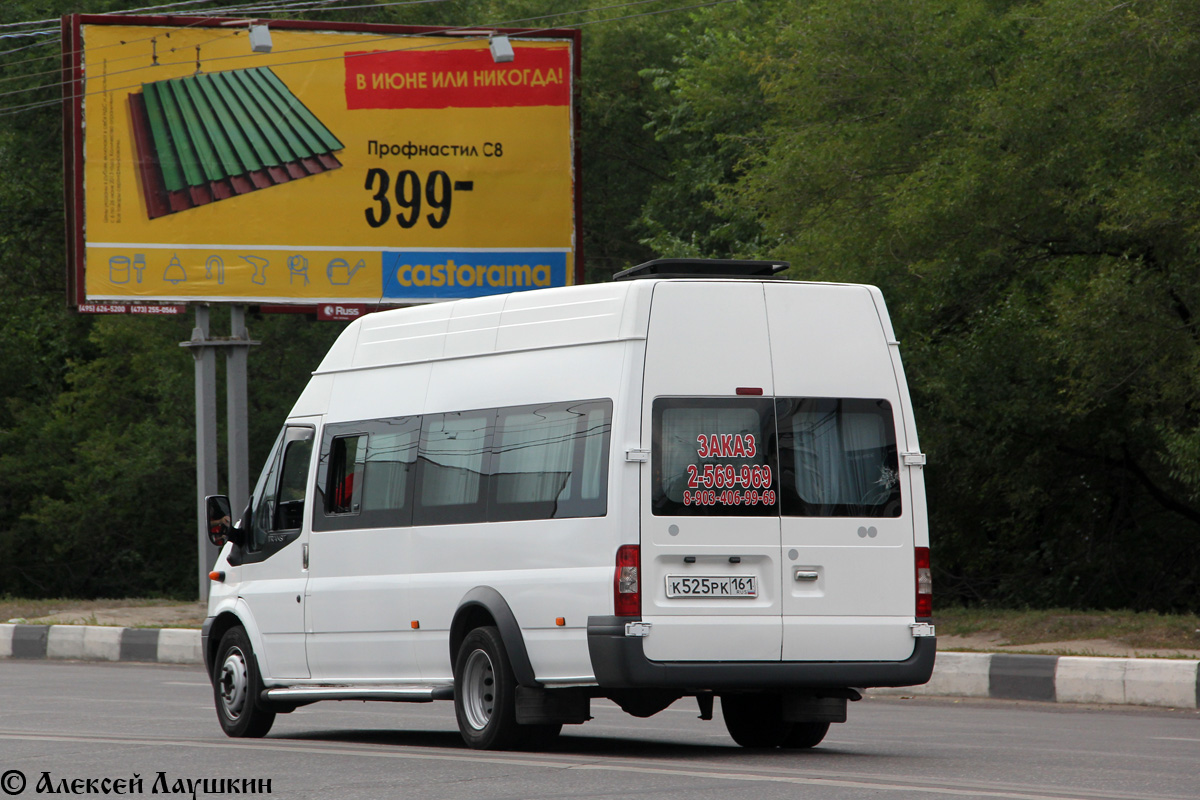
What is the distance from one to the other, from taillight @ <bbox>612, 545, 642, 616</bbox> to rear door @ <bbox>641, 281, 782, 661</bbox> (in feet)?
0.13

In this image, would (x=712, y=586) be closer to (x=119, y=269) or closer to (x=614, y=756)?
(x=614, y=756)

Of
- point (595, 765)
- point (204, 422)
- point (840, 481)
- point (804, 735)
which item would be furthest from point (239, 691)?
point (204, 422)

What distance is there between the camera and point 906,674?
30.7 feet

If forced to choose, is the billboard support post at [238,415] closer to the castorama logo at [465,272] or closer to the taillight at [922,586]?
the castorama logo at [465,272]

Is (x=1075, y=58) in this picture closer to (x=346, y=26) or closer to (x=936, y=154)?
(x=936, y=154)

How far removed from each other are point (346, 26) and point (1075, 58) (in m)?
10.2

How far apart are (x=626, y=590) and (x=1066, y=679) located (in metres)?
6.41

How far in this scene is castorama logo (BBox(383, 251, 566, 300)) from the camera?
24.3 m

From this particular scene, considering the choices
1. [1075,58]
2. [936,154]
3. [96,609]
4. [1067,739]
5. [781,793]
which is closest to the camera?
[781,793]

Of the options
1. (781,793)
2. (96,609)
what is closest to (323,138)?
(96,609)

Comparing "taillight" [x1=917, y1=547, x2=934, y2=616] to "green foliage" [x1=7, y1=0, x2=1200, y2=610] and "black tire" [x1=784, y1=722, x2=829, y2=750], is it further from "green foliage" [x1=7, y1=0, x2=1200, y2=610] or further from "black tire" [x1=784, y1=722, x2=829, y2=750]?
"green foliage" [x1=7, y1=0, x2=1200, y2=610]

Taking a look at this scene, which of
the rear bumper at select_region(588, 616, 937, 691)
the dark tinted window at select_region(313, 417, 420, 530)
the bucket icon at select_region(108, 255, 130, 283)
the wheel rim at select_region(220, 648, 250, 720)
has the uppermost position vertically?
Result: the bucket icon at select_region(108, 255, 130, 283)

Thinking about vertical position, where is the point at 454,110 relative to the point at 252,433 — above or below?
above

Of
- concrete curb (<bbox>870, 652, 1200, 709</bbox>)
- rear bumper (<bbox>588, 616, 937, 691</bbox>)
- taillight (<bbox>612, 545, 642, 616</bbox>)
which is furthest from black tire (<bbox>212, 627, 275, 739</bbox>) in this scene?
concrete curb (<bbox>870, 652, 1200, 709</bbox>)
